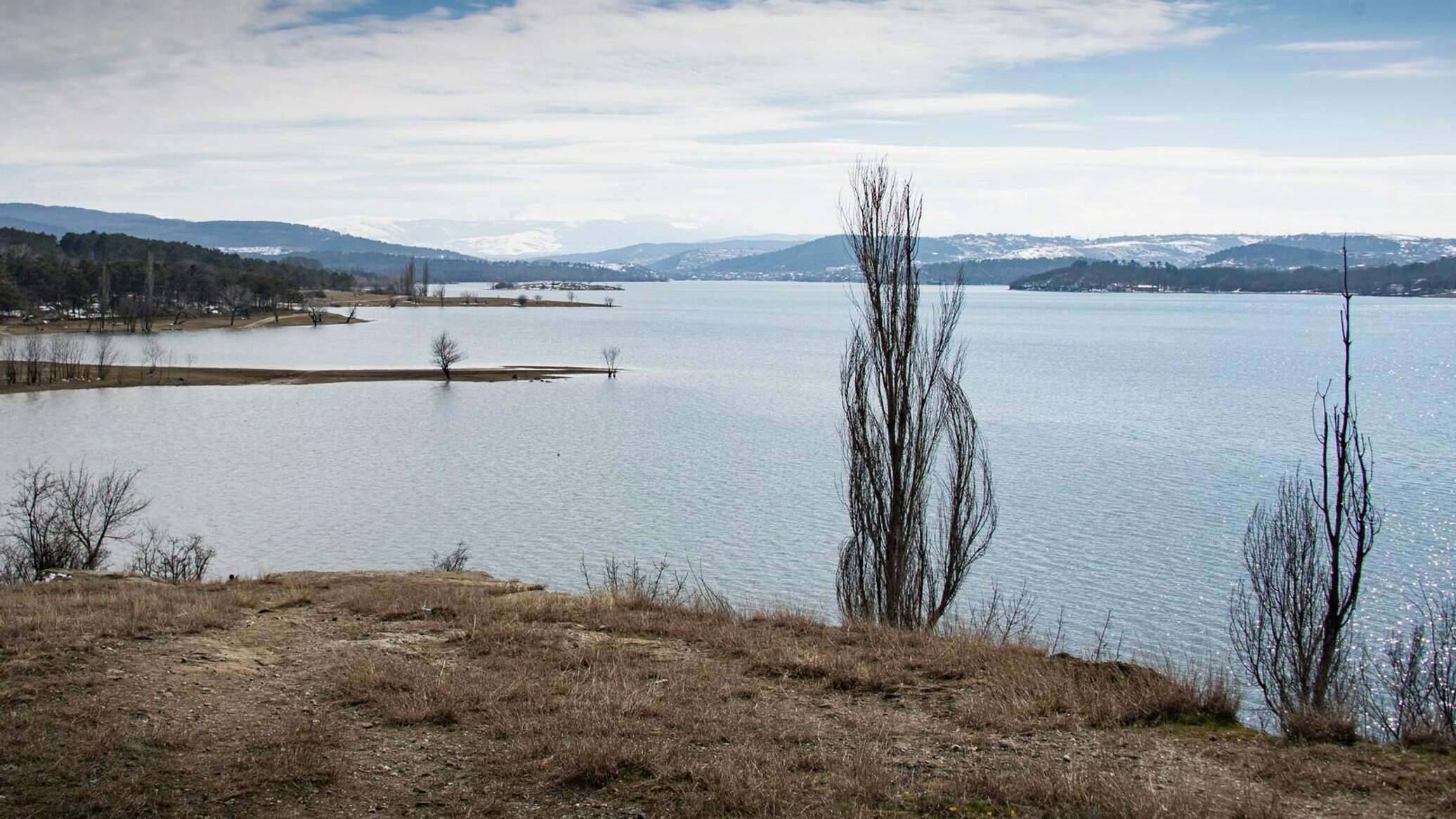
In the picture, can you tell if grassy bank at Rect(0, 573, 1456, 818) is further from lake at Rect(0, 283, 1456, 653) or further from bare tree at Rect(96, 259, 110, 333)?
bare tree at Rect(96, 259, 110, 333)

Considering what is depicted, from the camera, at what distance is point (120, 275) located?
405ft

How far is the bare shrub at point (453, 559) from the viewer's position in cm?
2664

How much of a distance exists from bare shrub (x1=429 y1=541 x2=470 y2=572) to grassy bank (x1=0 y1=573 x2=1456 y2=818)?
15519 mm

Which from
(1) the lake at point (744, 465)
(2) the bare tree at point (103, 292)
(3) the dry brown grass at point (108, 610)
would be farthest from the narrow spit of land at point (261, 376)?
(3) the dry brown grass at point (108, 610)

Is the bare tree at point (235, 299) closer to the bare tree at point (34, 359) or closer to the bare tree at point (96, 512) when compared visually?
the bare tree at point (34, 359)

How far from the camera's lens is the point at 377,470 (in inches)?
1695

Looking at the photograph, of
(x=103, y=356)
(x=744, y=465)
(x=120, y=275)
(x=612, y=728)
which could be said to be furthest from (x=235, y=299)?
(x=612, y=728)

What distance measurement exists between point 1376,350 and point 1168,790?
338 ft

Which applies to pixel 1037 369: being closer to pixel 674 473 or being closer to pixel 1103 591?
pixel 674 473

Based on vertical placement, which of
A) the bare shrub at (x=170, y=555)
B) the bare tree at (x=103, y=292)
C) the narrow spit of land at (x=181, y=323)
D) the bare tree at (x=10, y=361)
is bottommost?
the bare shrub at (x=170, y=555)

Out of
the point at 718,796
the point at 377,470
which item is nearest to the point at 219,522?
the point at 377,470

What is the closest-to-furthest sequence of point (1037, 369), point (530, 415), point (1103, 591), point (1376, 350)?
point (1103, 591), point (530, 415), point (1037, 369), point (1376, 350)

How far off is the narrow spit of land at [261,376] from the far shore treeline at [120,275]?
131 feet

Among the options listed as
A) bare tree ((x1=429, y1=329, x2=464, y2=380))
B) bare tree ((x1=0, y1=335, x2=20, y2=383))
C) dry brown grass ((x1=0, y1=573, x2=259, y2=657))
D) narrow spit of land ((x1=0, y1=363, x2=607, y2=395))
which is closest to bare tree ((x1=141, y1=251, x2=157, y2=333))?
bare tree ((x1=0, y1=335, x2=20, y2=383))
